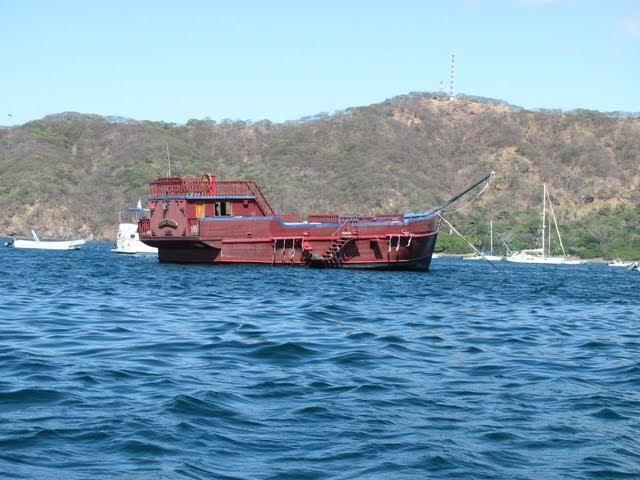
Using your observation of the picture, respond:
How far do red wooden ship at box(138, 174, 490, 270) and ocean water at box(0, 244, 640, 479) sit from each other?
897 inches

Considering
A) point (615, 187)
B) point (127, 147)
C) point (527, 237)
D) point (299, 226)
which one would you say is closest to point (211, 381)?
point (299, 226)

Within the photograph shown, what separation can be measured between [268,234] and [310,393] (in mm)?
34756

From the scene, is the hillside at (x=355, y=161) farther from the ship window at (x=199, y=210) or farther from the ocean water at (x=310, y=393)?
the ocean water at (x=310, y=393)

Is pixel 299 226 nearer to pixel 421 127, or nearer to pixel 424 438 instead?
pixel 424 438

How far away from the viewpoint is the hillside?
4892 inches

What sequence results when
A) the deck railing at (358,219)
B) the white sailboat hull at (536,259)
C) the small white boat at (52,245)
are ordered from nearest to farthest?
the deck railing at (358,219), the small white boat at (52,245), the white sailboat hull at (536,259)

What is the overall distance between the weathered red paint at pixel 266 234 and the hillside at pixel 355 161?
60.3 metres

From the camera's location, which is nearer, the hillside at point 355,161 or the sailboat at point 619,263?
the sailboat at point 619,263

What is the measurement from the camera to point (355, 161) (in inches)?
5374

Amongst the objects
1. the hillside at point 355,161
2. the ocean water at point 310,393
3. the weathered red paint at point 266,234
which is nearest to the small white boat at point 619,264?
the hillside at point 355,161

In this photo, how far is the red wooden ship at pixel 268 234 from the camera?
44.8 m

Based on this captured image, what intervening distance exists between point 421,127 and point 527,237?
179 ft

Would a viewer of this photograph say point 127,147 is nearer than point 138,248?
No

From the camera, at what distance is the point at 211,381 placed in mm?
11836
